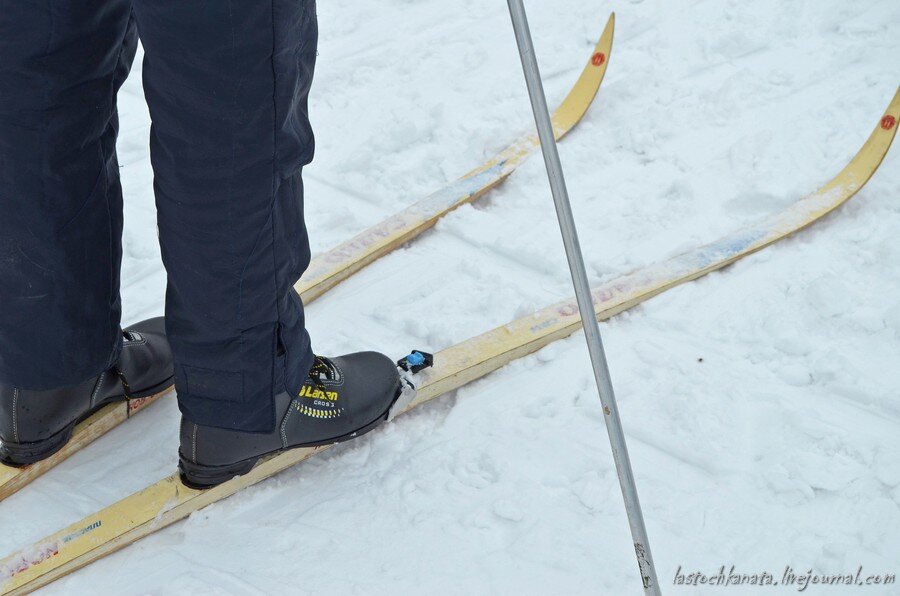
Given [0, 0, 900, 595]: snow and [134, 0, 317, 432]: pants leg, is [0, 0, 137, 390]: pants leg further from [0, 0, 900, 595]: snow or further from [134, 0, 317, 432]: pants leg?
Result: [0, 0, 900, 595]: snow

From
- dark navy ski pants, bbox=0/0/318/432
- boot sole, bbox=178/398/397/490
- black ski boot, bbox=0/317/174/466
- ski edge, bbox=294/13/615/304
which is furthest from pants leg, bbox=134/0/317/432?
ski edge, bbox=294/13/615/304

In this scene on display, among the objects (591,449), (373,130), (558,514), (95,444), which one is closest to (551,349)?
(591,449)

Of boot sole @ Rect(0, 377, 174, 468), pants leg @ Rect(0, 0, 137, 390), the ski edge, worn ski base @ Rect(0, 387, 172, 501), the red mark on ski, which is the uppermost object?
pants leg @ Rect(0, 0, 137, 390)

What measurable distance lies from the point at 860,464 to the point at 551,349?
0.65m

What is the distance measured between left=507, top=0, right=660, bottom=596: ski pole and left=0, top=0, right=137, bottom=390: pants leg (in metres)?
0.64

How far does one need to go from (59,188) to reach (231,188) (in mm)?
341

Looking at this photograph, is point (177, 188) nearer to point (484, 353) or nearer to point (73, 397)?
point (73, 397)

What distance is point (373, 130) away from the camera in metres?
2.72

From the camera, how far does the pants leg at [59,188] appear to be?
1247mm

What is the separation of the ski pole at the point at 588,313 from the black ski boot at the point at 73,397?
0.89m

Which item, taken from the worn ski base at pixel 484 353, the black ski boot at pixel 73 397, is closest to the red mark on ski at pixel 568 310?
the worn ski base at pixel 484 353

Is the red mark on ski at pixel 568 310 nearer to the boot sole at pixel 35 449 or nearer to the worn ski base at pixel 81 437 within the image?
the worn ski base at pixel 81 437

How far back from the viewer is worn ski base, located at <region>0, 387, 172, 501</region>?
1.58m

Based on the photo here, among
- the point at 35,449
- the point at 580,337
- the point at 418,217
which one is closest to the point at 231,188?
the point at 35,449
